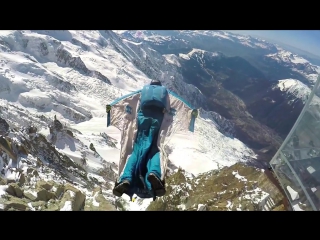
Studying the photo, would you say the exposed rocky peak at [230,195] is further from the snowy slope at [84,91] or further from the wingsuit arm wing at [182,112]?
the wingsuit arm wing at [182,112]

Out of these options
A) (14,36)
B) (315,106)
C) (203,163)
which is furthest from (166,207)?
(14,36)

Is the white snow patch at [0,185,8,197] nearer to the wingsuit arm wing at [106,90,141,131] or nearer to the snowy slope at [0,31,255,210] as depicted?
the snowy slope at [0,31,255,210]

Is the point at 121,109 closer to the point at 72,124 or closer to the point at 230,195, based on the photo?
the point at 230,195

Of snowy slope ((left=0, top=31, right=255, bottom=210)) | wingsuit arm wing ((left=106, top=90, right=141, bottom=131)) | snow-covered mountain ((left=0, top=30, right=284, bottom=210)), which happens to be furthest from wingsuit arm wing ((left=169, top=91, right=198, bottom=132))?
snowy slope ((left=0, top=31, right=255, bottom=210))

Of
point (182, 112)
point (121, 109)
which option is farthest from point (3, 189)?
point (182, 112)

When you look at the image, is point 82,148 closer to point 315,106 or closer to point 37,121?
point 37,121

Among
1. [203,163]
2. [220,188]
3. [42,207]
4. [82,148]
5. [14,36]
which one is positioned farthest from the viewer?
[14,36]
